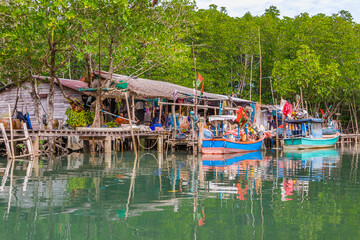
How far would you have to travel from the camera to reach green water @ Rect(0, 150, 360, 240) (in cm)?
638

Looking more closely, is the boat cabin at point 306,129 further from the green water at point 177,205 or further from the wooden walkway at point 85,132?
the green water at point 177,205

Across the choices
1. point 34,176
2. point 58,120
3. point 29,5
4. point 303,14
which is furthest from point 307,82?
point 34,176

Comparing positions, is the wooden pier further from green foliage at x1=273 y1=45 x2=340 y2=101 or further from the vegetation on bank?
green foliage at x1=273 y1=45 x2=340 y2=101

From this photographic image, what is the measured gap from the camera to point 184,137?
909 inches

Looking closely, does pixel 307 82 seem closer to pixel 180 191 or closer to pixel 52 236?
pixel 180 191

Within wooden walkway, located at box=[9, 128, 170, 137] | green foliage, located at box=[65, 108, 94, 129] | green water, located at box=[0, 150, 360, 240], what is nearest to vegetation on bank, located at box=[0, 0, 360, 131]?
green foliage, located at box=[65, 108, 94, 129]

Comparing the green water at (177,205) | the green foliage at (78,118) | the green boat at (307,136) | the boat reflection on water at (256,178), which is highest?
A: the green foliage at (78,118)

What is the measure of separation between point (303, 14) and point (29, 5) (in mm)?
30942

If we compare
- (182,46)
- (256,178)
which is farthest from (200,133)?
(256,178)

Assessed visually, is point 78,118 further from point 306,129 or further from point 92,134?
point 306,129

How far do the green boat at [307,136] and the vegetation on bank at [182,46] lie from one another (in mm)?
4477

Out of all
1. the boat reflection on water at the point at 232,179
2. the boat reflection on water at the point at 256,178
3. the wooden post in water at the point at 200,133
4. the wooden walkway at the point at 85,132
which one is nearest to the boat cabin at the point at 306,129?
the wooden post in water at the point at 200,133

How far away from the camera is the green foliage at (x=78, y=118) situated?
71.3 ft

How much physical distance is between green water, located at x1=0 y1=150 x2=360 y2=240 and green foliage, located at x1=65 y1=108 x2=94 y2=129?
27.7 feet
